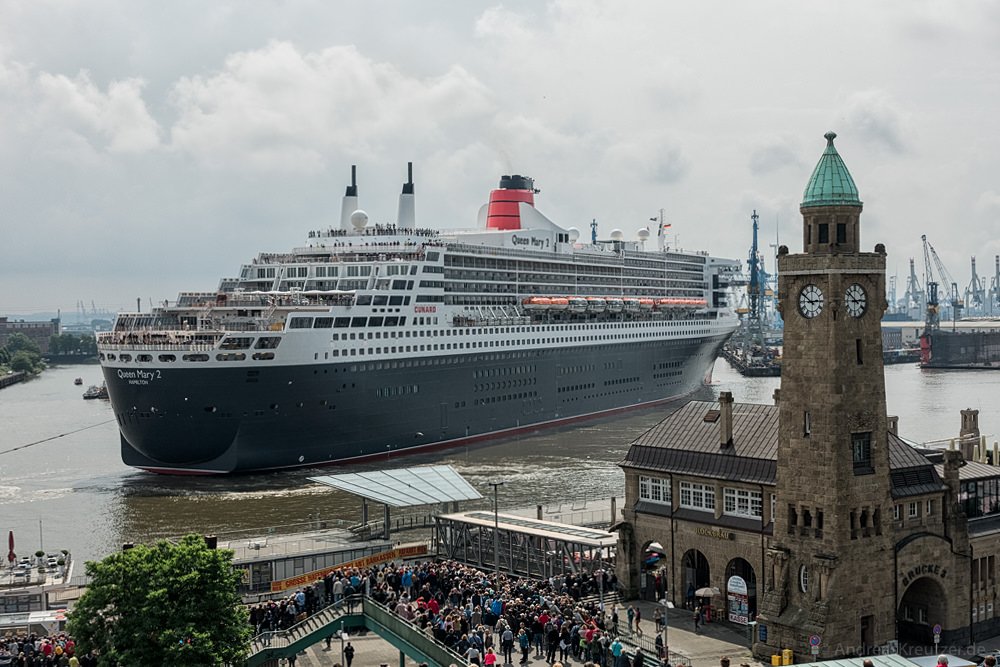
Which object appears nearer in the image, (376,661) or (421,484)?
(376,661)

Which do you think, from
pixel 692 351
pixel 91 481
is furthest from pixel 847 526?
pixel 692 351

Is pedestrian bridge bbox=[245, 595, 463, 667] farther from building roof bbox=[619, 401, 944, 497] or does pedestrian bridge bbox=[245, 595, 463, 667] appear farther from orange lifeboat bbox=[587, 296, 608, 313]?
orange lifeboat bbox=[587, 296, 608, 313]

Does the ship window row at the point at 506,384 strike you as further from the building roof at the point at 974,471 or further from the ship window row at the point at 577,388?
the building roof at the point at 974,471

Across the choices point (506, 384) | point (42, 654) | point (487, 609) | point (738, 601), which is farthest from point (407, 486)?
point (506, 384)

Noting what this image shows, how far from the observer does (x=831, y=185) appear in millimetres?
30906

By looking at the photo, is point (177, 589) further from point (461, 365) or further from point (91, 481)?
point (461, 365)

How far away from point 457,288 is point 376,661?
52597 mm

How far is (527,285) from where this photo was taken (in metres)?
91.2

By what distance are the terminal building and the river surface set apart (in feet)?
80.4

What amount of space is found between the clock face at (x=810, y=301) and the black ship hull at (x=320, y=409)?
4043 cm

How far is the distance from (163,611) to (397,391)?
150 ft

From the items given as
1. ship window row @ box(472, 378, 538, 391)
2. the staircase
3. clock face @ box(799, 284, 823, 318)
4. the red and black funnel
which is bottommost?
the staircase

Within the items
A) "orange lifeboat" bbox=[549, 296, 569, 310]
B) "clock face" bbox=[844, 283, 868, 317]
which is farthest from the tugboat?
"clock face" bbox=[844, 283, 868, 317]

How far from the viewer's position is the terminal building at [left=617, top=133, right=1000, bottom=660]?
97.2ft
